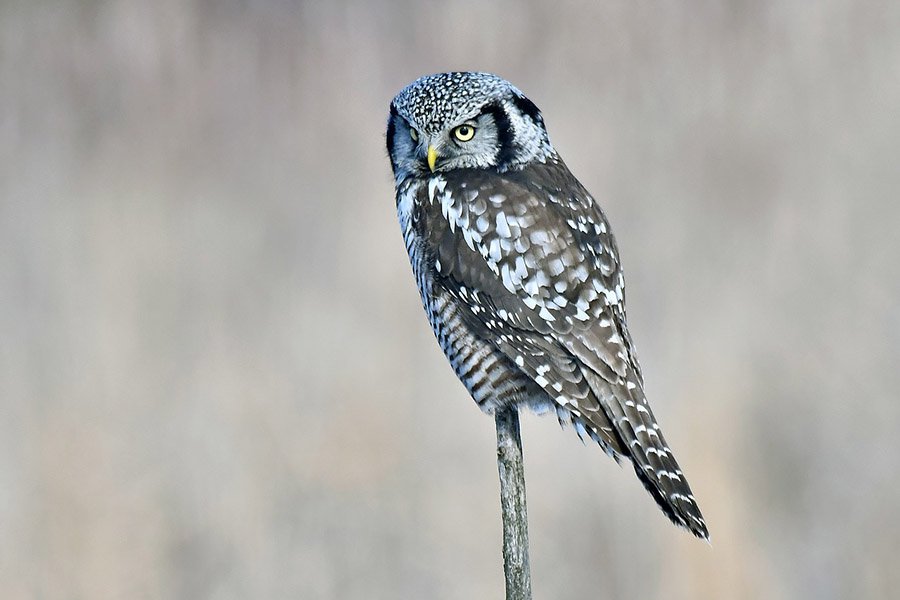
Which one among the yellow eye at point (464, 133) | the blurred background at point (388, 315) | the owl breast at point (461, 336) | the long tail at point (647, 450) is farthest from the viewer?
the blurred background at point (388, 315)

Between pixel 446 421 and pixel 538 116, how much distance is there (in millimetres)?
1234

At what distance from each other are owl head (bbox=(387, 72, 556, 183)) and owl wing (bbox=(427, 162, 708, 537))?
0.07 meters

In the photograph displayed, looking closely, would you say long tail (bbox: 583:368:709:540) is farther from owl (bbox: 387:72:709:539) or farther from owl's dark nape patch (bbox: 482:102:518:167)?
owl's dark nape patch (bbox: 482:102:518:167)

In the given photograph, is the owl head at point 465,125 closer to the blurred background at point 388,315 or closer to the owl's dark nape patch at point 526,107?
the owl's dark nape patch at point 526,107

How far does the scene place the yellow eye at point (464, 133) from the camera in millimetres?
2967

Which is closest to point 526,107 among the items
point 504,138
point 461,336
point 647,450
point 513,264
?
point 504,138

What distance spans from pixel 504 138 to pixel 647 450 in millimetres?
970

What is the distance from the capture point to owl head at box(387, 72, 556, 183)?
2.94 meters

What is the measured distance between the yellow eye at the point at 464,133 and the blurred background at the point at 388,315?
3.64ft

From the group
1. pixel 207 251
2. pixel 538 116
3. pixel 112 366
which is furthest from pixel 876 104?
pixel 112 366

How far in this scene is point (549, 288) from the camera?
2.77 metres

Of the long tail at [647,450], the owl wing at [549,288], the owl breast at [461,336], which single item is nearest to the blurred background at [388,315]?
the owl breast at [461,336]

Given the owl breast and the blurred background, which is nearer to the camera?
the owl breast

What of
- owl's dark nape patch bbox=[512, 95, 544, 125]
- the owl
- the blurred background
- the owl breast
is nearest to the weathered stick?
the owl
